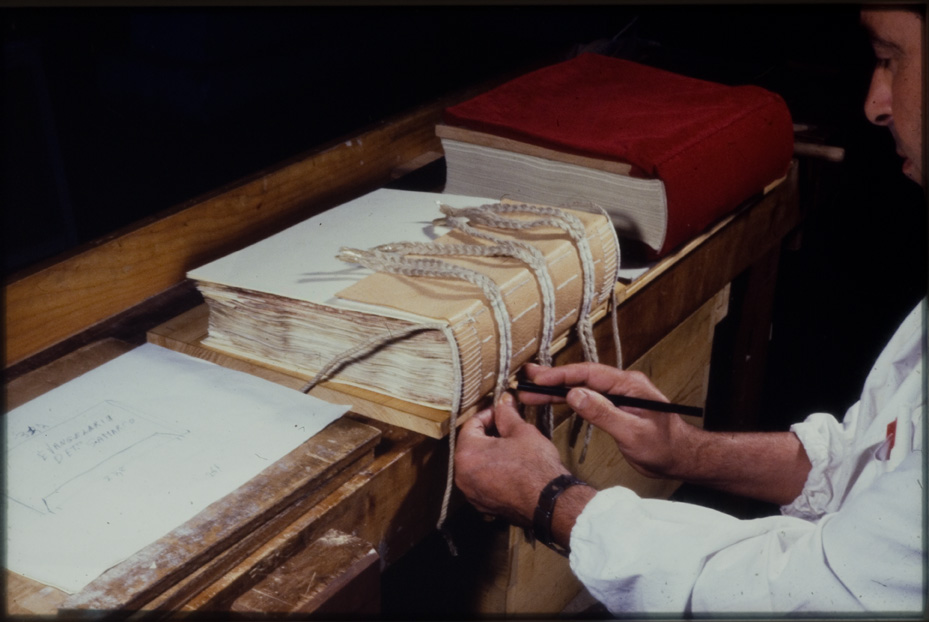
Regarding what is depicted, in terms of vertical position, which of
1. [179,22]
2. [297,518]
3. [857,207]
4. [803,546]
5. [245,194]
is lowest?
[857,207]

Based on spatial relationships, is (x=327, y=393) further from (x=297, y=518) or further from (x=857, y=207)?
(x=857, y=207)

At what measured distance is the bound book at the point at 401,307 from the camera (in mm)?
885

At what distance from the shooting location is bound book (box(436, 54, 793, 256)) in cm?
119

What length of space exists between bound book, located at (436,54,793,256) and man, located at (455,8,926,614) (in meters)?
0.23

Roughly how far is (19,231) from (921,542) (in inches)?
50.0

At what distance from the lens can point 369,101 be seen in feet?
5.90

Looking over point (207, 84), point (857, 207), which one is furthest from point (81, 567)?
point (857, 207)

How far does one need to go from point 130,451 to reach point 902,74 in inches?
34.4

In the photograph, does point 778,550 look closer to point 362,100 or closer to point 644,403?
point 644,403

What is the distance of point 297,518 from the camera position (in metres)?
0.81

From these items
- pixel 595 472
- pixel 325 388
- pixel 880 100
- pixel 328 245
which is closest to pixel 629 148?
pixel 880 100

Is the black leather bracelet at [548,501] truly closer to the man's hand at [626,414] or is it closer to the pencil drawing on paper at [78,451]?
the man's hand at [626,414]

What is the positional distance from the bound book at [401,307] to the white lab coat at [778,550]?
21 cm

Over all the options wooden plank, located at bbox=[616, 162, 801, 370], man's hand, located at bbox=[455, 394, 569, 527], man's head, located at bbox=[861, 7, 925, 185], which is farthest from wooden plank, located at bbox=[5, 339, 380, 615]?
man's head, located at bbox=[861, 7, 925, 185]
